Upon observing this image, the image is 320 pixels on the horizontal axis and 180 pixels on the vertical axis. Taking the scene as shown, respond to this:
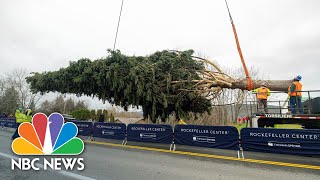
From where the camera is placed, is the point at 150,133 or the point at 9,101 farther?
the point at 9,101

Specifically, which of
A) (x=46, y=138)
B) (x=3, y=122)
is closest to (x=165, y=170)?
(x=46, y=138)

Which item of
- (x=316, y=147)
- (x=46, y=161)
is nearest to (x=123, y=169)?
(x=46, y=161)

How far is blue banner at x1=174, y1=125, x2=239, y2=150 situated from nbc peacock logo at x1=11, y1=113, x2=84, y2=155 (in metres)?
4.06

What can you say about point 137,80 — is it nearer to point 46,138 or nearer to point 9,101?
point 46,138

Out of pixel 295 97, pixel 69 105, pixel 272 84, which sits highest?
pixel 69 105

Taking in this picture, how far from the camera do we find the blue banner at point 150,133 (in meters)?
9.73

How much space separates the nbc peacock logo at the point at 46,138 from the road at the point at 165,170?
25.2 inches

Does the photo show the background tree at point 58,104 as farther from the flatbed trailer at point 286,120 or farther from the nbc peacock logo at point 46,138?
the flatbed trailer at point 286,120

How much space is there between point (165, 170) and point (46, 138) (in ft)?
14.1

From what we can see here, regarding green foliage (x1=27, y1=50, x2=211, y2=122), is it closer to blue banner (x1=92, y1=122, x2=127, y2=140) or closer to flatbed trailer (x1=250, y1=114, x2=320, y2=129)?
blue banner (x1=92, y1=122, x2=127, y2=140)

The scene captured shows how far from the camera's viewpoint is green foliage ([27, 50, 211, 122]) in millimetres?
12016

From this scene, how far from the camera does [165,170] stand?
20.0 ft

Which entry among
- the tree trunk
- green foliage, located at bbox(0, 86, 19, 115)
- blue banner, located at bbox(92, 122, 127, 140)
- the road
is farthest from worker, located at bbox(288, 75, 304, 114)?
green foliage, located at bbox(0, 86, 19, 115)

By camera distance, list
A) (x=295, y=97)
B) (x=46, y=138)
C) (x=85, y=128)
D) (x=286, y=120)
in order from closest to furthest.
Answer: (x=46, y=138)
(x=286, y=120)
(x=295, y=97)
(x=85, y=128)
